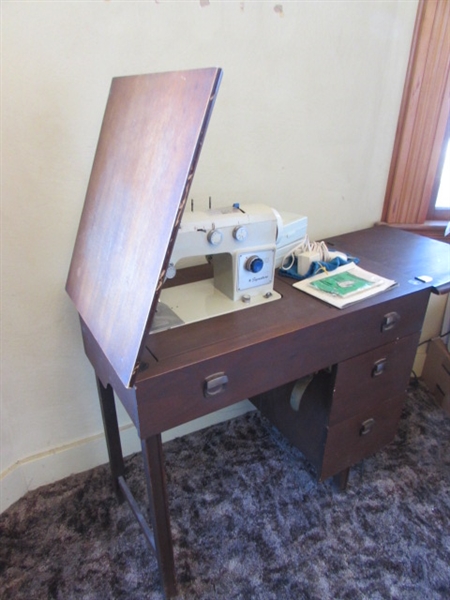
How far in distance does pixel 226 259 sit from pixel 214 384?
1.07 feet

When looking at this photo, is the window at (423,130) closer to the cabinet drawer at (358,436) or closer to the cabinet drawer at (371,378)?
the cabinet drawer at (371,378)

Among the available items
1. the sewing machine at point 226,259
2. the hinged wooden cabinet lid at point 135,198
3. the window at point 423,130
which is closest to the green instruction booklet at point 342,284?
the sewing machine at point 226,259

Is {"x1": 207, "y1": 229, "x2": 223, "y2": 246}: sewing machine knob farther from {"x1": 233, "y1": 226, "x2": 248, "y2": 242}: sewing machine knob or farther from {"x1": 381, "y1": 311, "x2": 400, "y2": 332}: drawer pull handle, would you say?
{"x1": 381, "y1": 311, "x2": 400, "y2": 332}: drawer pull handle

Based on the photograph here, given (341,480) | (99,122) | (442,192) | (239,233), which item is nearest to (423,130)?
(442,192)

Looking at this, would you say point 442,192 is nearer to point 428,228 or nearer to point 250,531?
point 428,228

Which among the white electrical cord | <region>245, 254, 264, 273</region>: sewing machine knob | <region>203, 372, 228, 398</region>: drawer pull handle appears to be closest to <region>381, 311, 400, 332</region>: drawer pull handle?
the white electrical cord

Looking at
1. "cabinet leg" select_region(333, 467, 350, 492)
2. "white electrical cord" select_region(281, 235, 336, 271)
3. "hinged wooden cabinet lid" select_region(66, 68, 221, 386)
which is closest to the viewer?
"hinged wooden cabinet lid" select_region(66, 68, 221, 386)

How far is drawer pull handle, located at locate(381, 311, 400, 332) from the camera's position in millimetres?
1155

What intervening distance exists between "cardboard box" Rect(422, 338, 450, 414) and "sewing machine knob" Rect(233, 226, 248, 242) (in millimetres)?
1350

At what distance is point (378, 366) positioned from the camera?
4.04 ft

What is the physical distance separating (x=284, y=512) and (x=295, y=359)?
2.14 ft

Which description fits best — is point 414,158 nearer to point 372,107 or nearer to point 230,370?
point 372,107

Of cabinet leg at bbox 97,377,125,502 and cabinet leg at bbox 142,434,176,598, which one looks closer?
cabinet leg at bbox 142,434,176,598

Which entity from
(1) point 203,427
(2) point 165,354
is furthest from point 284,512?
(2) point 165,354
